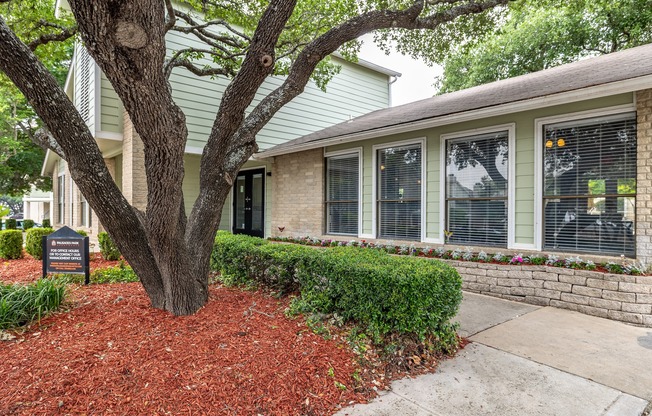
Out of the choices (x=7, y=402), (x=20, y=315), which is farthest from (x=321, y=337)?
(x=20, y=315)

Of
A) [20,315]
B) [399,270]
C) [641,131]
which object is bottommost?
[20,315]

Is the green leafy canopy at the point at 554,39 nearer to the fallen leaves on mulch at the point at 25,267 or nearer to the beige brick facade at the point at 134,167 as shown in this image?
the beige brick facade at the point at 134,167

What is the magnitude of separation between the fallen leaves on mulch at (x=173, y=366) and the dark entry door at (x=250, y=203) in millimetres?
7308

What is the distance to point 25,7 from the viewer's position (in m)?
7.03

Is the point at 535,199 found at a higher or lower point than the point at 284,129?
lower

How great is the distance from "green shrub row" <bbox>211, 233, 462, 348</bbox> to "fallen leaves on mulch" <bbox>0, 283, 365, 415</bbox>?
1.37 ft

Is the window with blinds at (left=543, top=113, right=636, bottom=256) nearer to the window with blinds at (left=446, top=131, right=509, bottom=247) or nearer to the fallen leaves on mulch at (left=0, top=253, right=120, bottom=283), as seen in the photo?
the window with blinds at (left=446, top=131, right=509, bottom=247)

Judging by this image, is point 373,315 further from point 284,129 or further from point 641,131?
point 284,129

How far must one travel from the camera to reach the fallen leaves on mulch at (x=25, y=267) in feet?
19.1

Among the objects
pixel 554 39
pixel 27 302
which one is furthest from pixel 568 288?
pixel 554 39

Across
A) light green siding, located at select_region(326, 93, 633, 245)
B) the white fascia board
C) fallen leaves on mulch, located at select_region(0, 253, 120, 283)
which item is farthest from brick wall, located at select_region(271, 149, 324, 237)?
fallen leaves on mulch, located at select_region(0, 253, 120, 283)

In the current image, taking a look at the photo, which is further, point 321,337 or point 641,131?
point 641,131

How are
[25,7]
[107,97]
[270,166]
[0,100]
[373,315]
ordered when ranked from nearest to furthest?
[373,315], [25,7], [107,97], [270,166], [0,100]

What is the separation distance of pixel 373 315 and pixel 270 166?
26.0 feet
